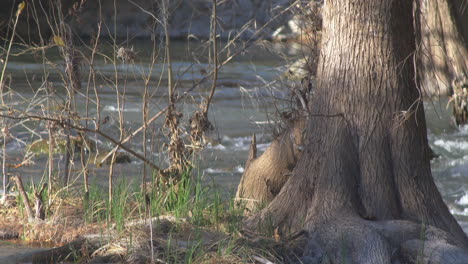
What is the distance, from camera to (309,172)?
223 inches

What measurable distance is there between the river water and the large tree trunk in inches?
49.5

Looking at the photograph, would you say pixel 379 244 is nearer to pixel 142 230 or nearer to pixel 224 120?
pixel 142 230

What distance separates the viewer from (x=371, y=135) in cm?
545

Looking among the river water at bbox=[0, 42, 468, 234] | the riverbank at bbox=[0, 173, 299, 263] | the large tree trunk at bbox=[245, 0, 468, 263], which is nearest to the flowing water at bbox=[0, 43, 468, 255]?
the river water at bbox=[0, 42, 468, 234]

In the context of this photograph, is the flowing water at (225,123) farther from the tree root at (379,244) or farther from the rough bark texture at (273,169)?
the tree root at (379,244)

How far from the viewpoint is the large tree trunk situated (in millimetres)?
5406

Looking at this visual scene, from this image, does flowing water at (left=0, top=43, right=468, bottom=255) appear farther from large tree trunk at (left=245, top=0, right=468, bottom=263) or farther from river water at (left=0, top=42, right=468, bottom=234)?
large tree trunk at (left=245, top=0, right=468, bottom=263)

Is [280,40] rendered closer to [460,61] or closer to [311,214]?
[460,61]

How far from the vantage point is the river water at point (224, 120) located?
24.0 feet

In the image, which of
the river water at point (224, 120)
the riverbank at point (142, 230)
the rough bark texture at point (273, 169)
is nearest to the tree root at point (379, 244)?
the riverbank at point (142, 230)

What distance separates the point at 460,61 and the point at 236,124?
4784 mm

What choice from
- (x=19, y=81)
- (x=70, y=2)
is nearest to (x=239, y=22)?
(x=70, y=2)

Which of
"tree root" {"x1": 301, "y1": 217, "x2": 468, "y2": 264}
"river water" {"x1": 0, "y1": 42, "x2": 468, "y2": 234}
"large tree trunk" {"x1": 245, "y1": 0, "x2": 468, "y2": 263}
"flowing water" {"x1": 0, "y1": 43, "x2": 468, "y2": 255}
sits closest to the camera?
"tree root" {"x1": 301, "y1": 217, "x2": 468, "y2": 264}


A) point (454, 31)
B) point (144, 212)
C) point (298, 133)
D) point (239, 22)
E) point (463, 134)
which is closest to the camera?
point (144, 212)
